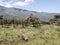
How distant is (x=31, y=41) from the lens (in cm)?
2630

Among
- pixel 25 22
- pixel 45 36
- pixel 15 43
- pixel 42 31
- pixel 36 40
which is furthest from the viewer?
pixel 25 22

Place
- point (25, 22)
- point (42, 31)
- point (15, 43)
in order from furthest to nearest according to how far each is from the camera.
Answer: point (25, 22) < point (42, 31) < point (15, 43)

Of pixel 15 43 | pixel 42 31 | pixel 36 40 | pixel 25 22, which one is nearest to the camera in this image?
pixel 15 43

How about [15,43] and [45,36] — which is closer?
[15,43]

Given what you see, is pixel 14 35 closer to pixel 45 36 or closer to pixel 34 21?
pixel 45 36

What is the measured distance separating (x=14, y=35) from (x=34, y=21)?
12220 millimetres

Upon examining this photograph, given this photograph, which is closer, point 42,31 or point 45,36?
point 45,36

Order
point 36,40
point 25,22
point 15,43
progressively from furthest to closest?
point 25,22 → point 36,40 → point 15,43

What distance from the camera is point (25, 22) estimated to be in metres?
39.1

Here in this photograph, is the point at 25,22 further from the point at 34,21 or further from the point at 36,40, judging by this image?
the point at 36,40

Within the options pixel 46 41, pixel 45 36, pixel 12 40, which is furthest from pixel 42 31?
pixel 12 40

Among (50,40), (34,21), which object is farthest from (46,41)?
(34,21)

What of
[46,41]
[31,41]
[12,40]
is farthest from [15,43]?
[46,41]

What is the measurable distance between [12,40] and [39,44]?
13.3 feet
